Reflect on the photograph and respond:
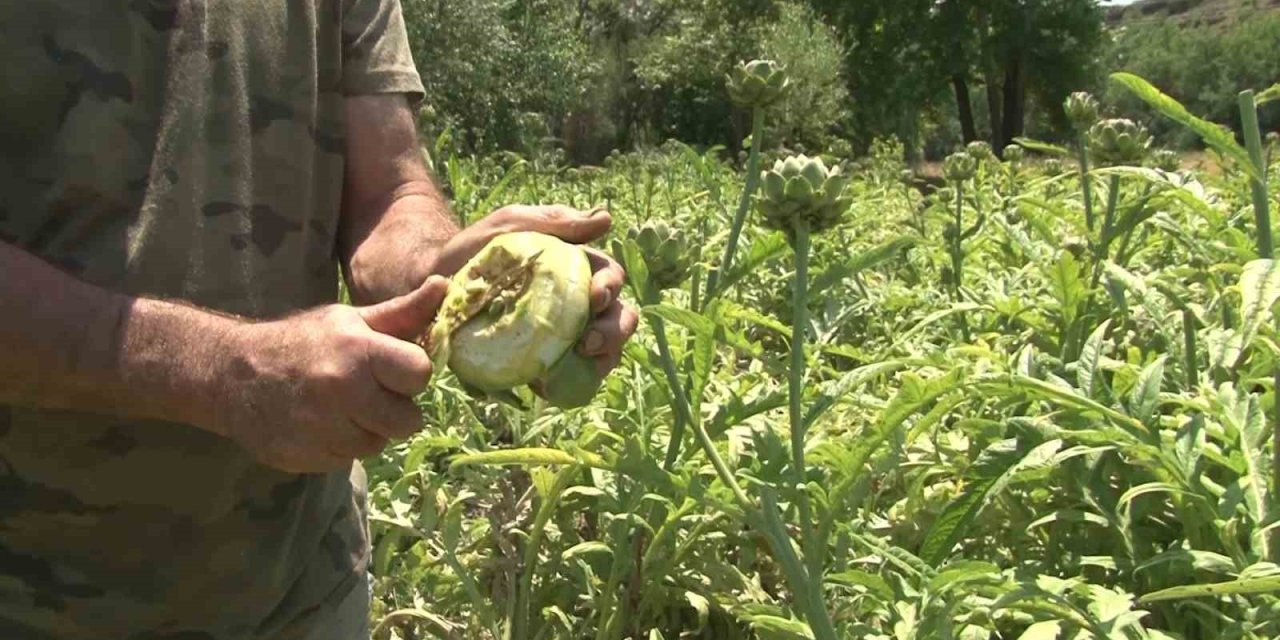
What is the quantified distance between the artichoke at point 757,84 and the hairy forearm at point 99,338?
35.6 inches

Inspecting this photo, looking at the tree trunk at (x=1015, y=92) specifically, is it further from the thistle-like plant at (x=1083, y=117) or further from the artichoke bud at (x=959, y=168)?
the thistle-like plant at (x=1083, y=117)

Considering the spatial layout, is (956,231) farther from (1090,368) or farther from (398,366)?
(398,366)

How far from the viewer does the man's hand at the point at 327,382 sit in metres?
0.79

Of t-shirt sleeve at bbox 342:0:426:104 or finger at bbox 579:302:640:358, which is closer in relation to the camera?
finger at bbox 579:302:640:358

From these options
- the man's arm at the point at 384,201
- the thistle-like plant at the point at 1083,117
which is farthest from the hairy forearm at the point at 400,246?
the thistle-like plant at the point at 1083,117

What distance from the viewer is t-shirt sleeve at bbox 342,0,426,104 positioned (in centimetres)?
139

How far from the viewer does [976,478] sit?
3.76 feet

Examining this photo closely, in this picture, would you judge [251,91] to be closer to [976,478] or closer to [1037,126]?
[976,478]

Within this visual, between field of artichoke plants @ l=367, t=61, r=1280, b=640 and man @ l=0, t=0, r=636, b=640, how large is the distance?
0.73 feet

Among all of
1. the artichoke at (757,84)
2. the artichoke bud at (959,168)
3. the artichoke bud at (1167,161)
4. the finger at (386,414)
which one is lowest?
the artichoke bud at (1167,161)

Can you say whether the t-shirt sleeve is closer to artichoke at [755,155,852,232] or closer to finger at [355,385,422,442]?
artichoke at [755,155,852,232]

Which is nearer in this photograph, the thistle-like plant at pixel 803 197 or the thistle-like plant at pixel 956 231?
the thistle-like plant at pixel 803 197

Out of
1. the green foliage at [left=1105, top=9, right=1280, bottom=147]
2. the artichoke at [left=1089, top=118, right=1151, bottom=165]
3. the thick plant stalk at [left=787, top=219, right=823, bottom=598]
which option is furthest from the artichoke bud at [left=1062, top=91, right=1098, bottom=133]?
the green foliage at [left=1105, top=9, right=1280, bottom=147]

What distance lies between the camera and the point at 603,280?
2.98 feet
